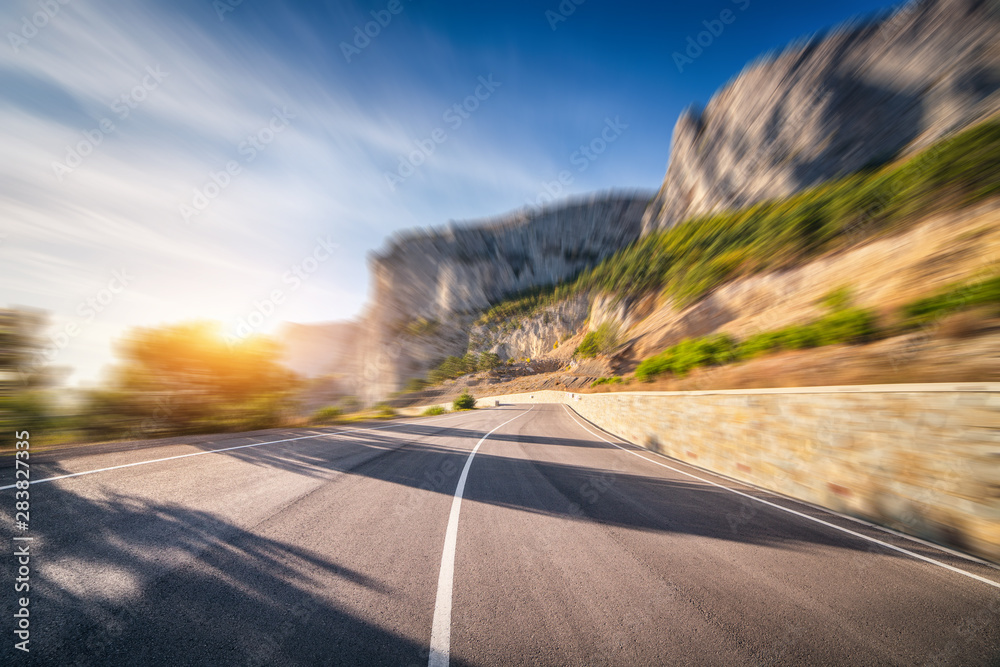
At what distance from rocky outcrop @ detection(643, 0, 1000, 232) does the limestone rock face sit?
31.5 meters

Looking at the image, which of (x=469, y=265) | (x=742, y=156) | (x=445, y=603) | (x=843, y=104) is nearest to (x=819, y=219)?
(x=843, y=104)

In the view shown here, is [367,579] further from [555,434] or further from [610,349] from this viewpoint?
[610,349]

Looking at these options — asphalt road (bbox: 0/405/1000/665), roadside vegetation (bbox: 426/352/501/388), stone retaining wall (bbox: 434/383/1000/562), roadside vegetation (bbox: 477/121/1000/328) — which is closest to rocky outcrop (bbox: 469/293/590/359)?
roadside vegetation (bbox: 426/352/501/388)

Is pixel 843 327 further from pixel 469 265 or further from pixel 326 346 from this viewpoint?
pixel 326 346

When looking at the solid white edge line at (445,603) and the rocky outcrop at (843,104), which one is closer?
the solid white edge line at (445,603)

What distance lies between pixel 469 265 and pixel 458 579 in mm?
82027

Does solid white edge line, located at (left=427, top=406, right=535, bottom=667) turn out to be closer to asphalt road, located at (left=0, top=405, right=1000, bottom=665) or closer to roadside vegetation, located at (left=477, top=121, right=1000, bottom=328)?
asphalt road, located at (left=0, top=405, right=1000, bottom=665)

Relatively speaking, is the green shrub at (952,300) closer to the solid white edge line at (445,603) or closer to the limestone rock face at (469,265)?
the solid white edge line at (445,603)

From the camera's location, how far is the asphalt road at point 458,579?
6.73ft

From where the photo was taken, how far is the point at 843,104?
1168 inches

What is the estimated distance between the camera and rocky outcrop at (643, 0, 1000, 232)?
21984mm

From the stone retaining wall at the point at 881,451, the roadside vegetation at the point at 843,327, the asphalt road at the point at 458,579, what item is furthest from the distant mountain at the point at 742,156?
the asphalt road at the point at 458,579

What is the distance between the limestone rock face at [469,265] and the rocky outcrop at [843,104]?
31.5 meters

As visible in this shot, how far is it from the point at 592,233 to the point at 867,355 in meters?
76.5
